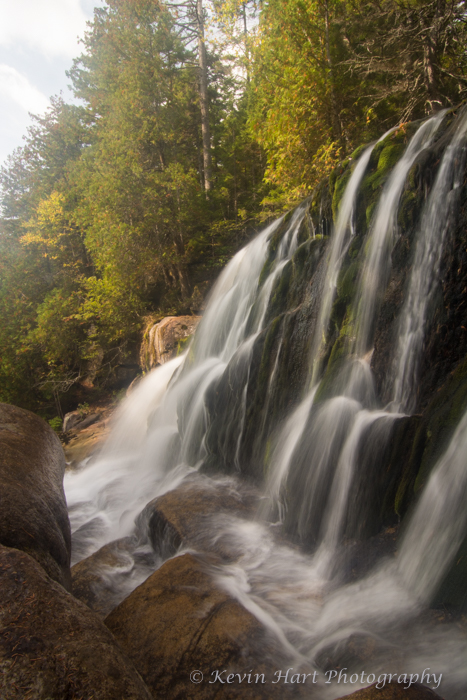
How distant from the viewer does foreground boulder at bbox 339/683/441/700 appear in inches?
78.2

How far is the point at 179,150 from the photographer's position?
15.1 m

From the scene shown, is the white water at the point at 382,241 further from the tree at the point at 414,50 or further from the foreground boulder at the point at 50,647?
the foreground boulder at the point at 50,647

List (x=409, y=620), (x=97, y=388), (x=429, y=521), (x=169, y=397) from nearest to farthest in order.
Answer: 1. (x=409, y=620)
2. (x=429, y=521)
3. (x=169, y=397)
4. (x=97, y=388)

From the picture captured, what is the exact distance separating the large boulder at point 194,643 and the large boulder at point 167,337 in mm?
9813

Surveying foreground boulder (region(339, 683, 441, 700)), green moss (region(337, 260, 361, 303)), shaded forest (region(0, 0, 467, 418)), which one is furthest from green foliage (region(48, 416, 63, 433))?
foreground boulder (region(339, 683, 441, 700))

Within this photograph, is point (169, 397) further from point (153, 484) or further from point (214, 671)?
point (214, 671)

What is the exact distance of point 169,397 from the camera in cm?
962

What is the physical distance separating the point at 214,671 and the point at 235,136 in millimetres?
19259

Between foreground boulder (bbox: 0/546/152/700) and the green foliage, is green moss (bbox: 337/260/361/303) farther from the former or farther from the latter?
the green foliage

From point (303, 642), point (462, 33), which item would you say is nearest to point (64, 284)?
point (462, 33)

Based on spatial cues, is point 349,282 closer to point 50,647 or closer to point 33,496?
point 33,496

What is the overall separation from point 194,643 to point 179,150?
52.8 ft

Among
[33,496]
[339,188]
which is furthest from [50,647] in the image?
[339,188]

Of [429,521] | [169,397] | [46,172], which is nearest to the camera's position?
[429,521]
